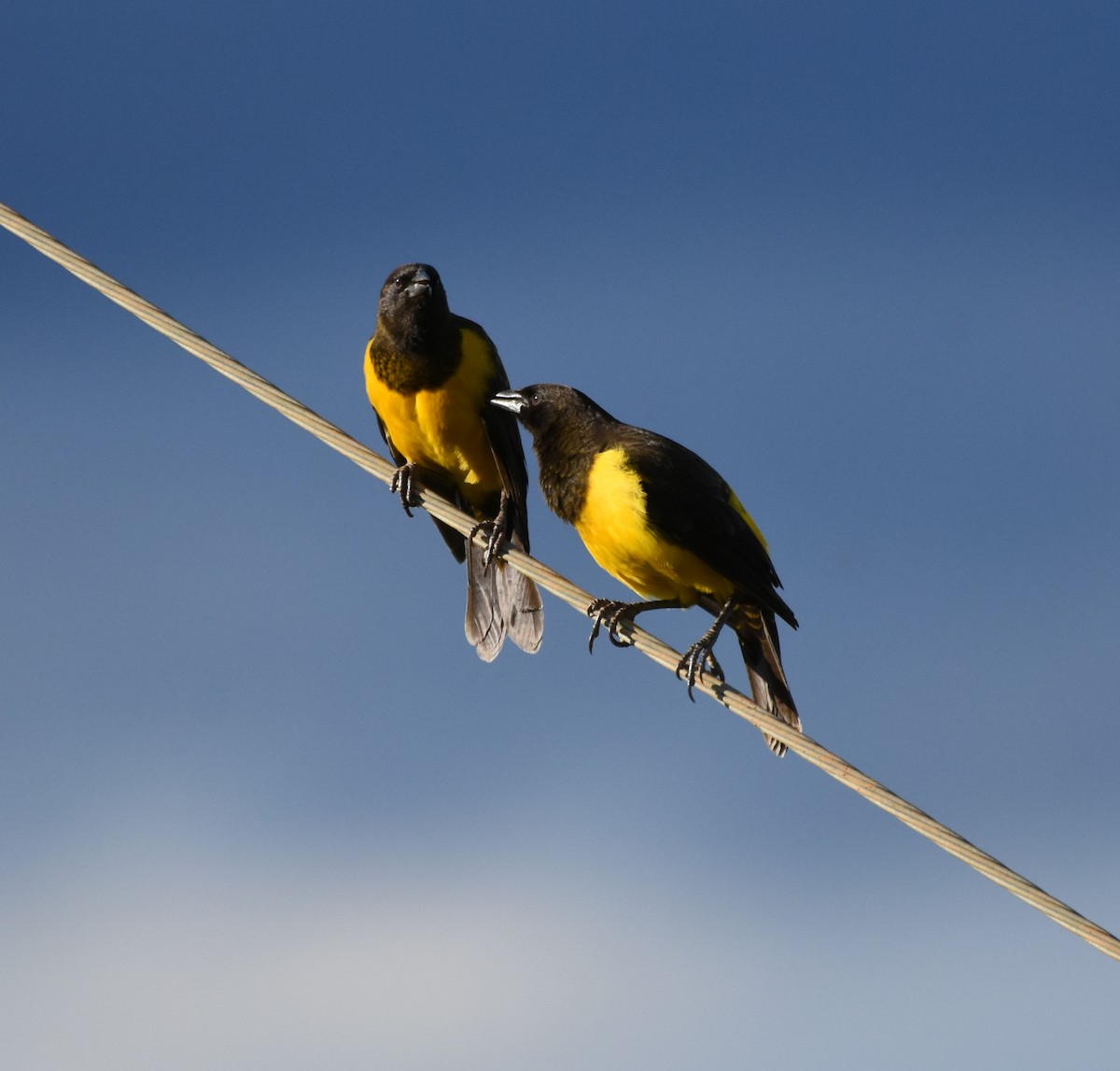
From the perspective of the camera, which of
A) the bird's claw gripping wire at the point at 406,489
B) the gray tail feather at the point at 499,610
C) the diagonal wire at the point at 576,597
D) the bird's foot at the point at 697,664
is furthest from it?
the gray tail feather at the point at 499,610

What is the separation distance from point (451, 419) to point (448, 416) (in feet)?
0.10

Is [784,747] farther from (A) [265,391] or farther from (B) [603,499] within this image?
(A) [265,391]

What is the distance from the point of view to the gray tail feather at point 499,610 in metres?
8.82

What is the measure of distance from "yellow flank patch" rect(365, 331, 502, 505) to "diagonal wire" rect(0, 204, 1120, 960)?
4.21ft

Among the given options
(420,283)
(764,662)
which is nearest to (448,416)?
(420,283)

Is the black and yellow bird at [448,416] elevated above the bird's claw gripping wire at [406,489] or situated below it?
above

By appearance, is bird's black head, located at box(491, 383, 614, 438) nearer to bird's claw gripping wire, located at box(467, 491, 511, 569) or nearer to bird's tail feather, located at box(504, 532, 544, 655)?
bird's claw gripping wire, located at box(467, 491, 511, 569)

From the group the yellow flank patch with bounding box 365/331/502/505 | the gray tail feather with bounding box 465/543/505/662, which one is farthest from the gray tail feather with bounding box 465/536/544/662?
the yellow flank patch with bounding box 365/331/502/505

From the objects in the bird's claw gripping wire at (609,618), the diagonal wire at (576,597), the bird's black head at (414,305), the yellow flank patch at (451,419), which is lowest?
the diagonal wire at (576,597)

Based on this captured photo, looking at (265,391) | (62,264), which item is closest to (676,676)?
(265,391)

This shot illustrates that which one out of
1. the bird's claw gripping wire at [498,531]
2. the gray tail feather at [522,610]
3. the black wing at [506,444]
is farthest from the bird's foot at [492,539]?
the gray tail feather at [522,610]

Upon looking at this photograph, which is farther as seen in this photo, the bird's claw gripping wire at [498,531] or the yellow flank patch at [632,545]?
the bird's claw gripping wire at [498,531]

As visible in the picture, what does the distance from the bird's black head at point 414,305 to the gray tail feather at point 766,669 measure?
2.41 meters

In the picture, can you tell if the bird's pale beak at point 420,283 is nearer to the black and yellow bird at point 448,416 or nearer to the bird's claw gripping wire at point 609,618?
the black and yellow bird at point 448,416
